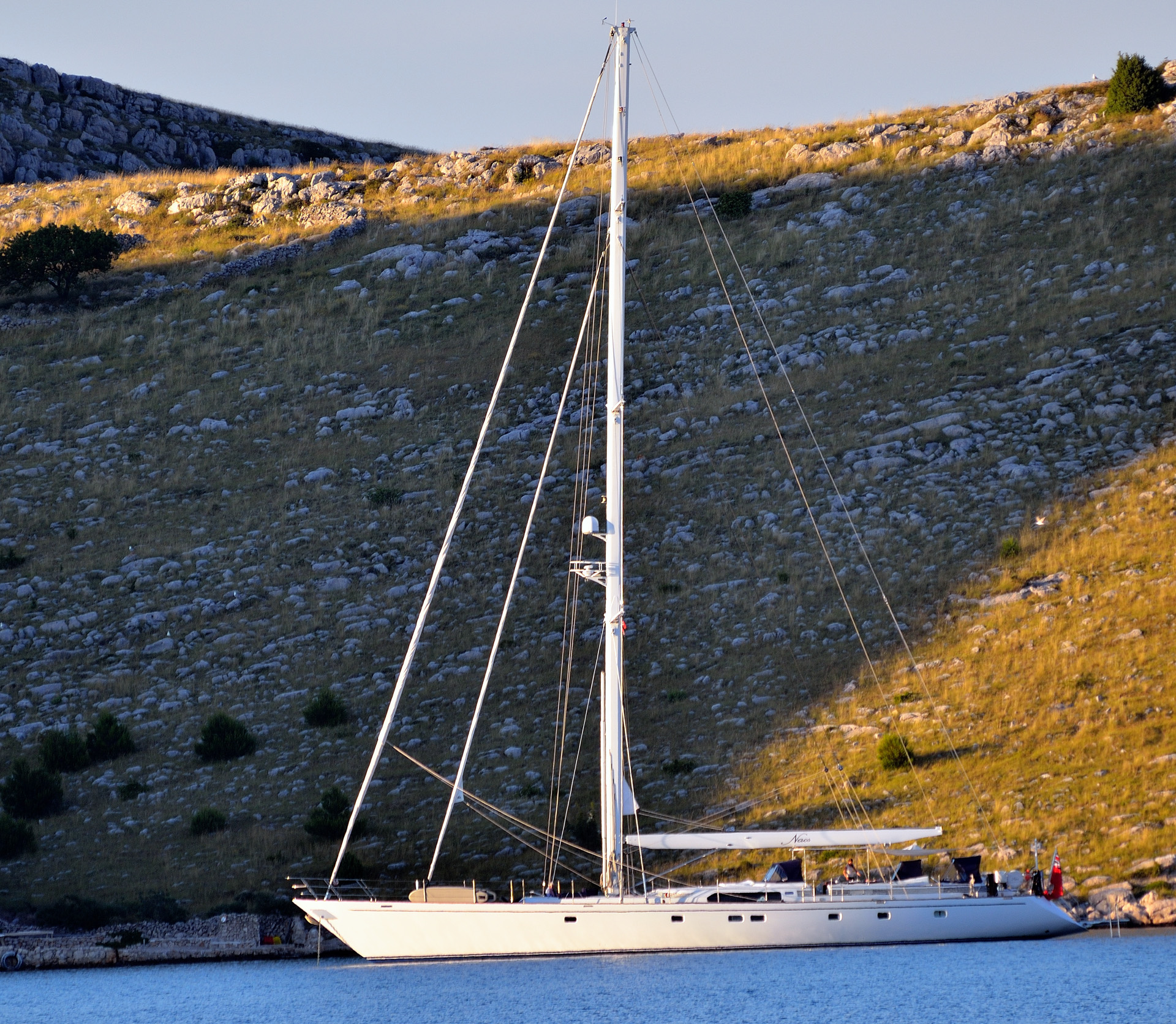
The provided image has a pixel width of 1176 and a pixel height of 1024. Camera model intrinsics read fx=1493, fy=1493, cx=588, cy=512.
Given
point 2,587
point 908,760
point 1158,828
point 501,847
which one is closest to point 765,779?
point 908,760

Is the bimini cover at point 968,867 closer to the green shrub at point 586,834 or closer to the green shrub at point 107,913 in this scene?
the green shrub at point 586,834

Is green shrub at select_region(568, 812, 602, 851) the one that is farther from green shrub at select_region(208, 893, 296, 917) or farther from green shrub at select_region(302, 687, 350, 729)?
green shrub at select_region(302, 687, 350, 729)

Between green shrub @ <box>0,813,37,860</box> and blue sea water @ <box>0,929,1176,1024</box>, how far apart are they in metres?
6.93

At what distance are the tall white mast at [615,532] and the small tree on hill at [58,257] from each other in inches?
1681

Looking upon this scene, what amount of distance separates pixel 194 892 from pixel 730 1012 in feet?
49.2

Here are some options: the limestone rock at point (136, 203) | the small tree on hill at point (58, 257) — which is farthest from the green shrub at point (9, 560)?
the limestone rock at point (136, 203)

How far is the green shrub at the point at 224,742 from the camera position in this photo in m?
36.3

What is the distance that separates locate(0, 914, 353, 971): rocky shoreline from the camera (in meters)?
29.7

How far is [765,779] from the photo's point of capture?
32156mm

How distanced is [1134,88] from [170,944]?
48.2 meters

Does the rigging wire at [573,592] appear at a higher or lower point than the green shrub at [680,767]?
higher

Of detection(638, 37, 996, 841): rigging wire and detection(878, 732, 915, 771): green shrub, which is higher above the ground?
detection(638, 37, 996, 841): rigging wire

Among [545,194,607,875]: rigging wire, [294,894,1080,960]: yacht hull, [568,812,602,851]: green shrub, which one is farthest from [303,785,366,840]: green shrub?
[294,894,1080,960]: yacht hull

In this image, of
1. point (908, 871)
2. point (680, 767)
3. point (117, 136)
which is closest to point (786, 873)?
point (908, 871)
